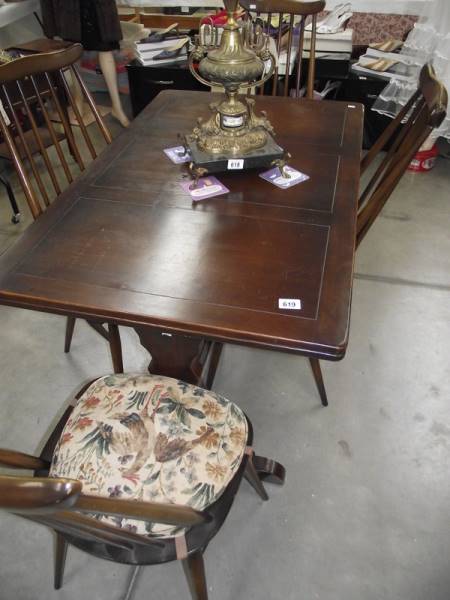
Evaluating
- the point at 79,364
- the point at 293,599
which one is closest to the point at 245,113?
the point at 79,364

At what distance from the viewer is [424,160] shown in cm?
257

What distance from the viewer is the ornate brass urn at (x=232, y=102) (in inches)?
42.0

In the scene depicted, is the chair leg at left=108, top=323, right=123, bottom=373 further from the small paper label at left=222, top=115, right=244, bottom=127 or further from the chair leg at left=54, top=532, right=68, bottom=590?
the small paper label at left=222, top=115, right=244, bottom=127

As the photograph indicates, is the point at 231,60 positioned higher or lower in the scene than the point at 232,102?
higher

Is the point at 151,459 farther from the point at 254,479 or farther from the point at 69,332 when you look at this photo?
the point at 69,332

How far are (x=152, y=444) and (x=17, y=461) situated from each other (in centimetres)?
25

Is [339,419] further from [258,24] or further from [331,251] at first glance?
[258,24]

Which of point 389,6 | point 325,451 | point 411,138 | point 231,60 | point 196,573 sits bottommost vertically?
point 325,451

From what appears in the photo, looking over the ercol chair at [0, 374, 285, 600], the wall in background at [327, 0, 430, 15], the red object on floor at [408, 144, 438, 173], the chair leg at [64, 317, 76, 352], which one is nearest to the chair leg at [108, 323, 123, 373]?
the ercol chair at [0, 374, 285, 600]

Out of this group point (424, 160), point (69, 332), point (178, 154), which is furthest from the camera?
point (424, 160)

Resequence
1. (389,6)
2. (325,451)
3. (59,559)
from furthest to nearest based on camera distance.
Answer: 1. (389,6)
2. (325,451)
3. (59,559)

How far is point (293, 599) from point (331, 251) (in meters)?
0.86

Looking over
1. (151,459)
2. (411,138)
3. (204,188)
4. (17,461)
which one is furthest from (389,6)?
(17,461)

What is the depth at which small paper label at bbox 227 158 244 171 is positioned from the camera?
1138 millimetres
